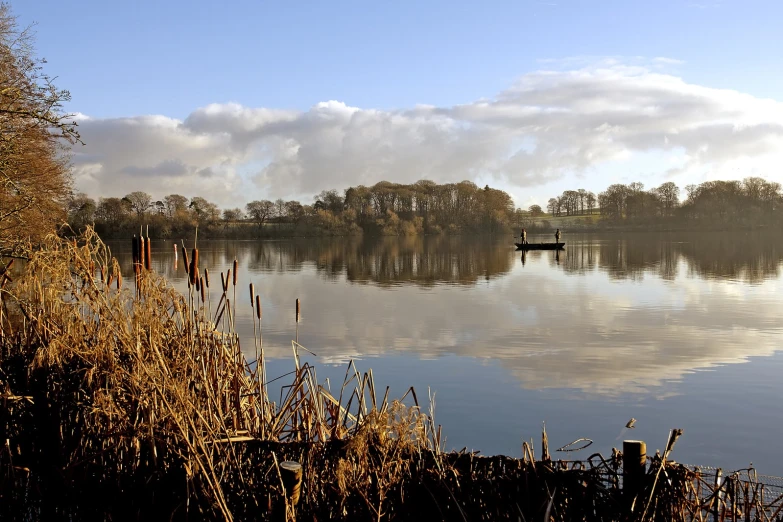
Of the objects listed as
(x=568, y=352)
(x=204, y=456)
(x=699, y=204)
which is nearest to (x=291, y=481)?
(x=204, y=456)

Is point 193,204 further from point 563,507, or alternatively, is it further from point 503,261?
point 563,507

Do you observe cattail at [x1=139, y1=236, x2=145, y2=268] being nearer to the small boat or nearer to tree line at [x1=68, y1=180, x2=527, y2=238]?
the small boat

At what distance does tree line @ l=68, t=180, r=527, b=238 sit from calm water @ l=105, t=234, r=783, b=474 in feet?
221

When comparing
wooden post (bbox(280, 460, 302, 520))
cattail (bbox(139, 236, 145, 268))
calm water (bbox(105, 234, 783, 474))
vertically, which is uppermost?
cattail (bbox(139, 236, 145, 268))

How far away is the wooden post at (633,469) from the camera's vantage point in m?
3.48

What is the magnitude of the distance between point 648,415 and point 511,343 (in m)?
5.20

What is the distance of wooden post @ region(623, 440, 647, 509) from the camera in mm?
3480

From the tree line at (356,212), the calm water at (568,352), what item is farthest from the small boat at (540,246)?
the tree line at (356,212)

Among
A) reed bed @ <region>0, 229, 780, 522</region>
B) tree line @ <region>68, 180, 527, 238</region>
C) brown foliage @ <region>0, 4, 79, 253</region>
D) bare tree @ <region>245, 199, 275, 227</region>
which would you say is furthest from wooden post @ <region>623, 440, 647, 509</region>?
bare tree @ <region>245, 199, 275, 227</region>

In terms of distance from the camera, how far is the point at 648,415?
8.62 metres

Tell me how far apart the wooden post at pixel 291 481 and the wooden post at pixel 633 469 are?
5.60ft

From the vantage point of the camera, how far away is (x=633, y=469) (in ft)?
11.5

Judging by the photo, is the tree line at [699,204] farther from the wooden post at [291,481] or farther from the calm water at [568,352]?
the wooden post at [291,481]

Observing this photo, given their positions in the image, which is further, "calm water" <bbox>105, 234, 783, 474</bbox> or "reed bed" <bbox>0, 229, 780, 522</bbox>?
"calm water" <bbox>105, 234, 783, 474</bbox>
